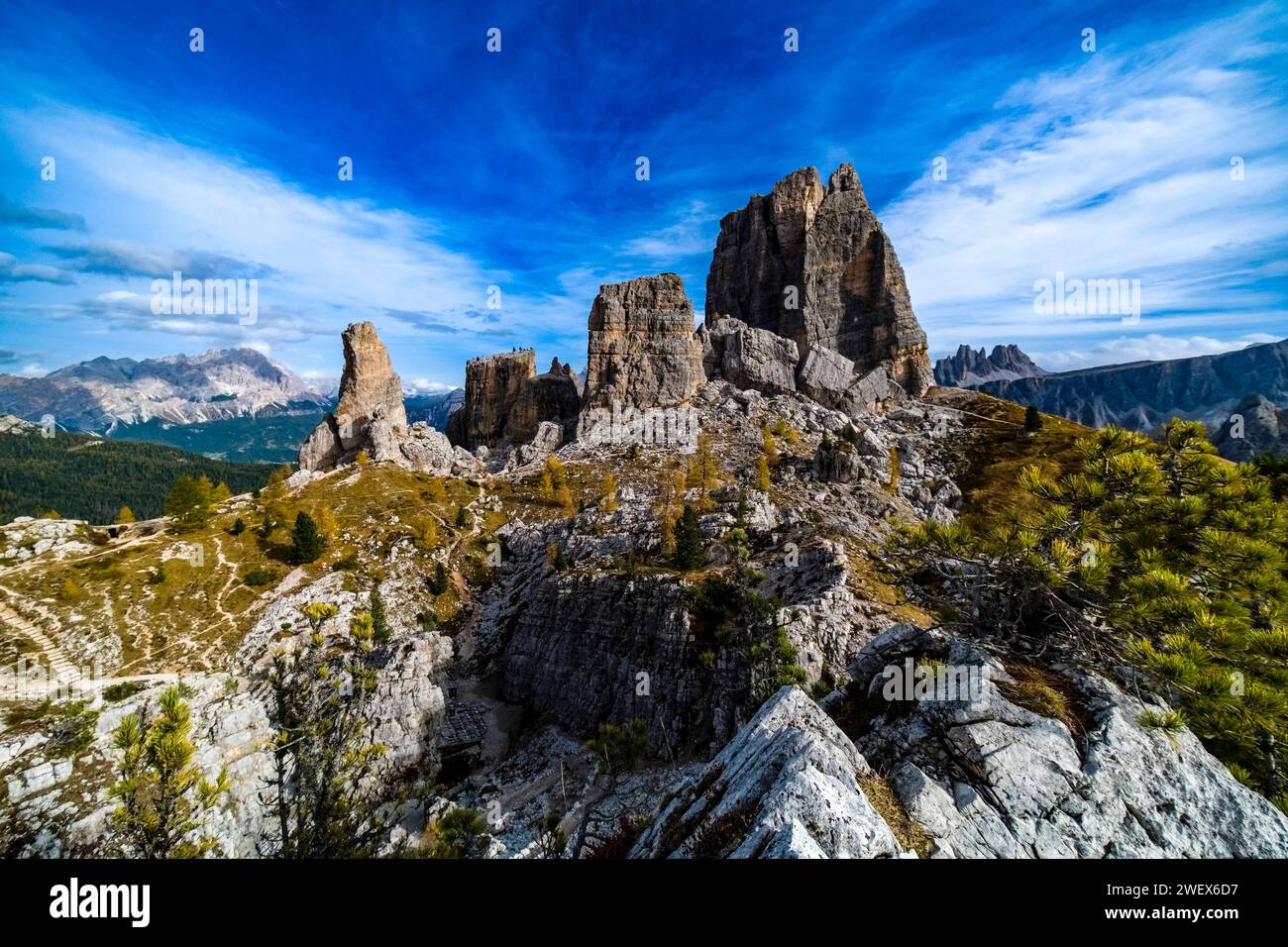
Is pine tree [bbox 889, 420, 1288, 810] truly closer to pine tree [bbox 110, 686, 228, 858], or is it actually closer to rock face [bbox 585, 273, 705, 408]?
pine tree [bbox 110, 686, 228, 858]

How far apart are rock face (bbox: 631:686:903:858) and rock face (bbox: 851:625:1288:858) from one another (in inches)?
55.1

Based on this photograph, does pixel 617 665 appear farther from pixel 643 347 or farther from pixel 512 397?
pixel 512 397

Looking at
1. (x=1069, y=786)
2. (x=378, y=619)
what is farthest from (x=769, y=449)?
(x=1069, y=786)

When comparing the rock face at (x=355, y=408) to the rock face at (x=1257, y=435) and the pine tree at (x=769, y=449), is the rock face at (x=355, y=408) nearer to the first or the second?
the pine tree at (x=769, y=449)

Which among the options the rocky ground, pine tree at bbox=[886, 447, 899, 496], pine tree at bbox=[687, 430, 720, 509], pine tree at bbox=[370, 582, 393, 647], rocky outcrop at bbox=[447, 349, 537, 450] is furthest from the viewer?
rocky outcrop at bbox=[447, 349, 537, 450]

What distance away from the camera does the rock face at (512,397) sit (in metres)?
130

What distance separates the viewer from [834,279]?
126750 mm

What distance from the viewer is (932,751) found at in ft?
29.9

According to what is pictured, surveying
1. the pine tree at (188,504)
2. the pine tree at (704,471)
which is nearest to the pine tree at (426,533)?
the pine tree at (188,504)

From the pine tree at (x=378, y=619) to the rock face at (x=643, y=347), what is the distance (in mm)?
65177

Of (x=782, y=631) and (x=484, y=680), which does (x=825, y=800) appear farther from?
(x=484, y=680)

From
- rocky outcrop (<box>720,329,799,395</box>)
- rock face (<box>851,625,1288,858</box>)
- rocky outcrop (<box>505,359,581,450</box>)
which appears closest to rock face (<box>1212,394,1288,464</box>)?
rocky outcrop (<box>720,329,799,395</box>)

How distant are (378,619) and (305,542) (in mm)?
19555

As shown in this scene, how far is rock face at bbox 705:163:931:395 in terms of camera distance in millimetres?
121125
